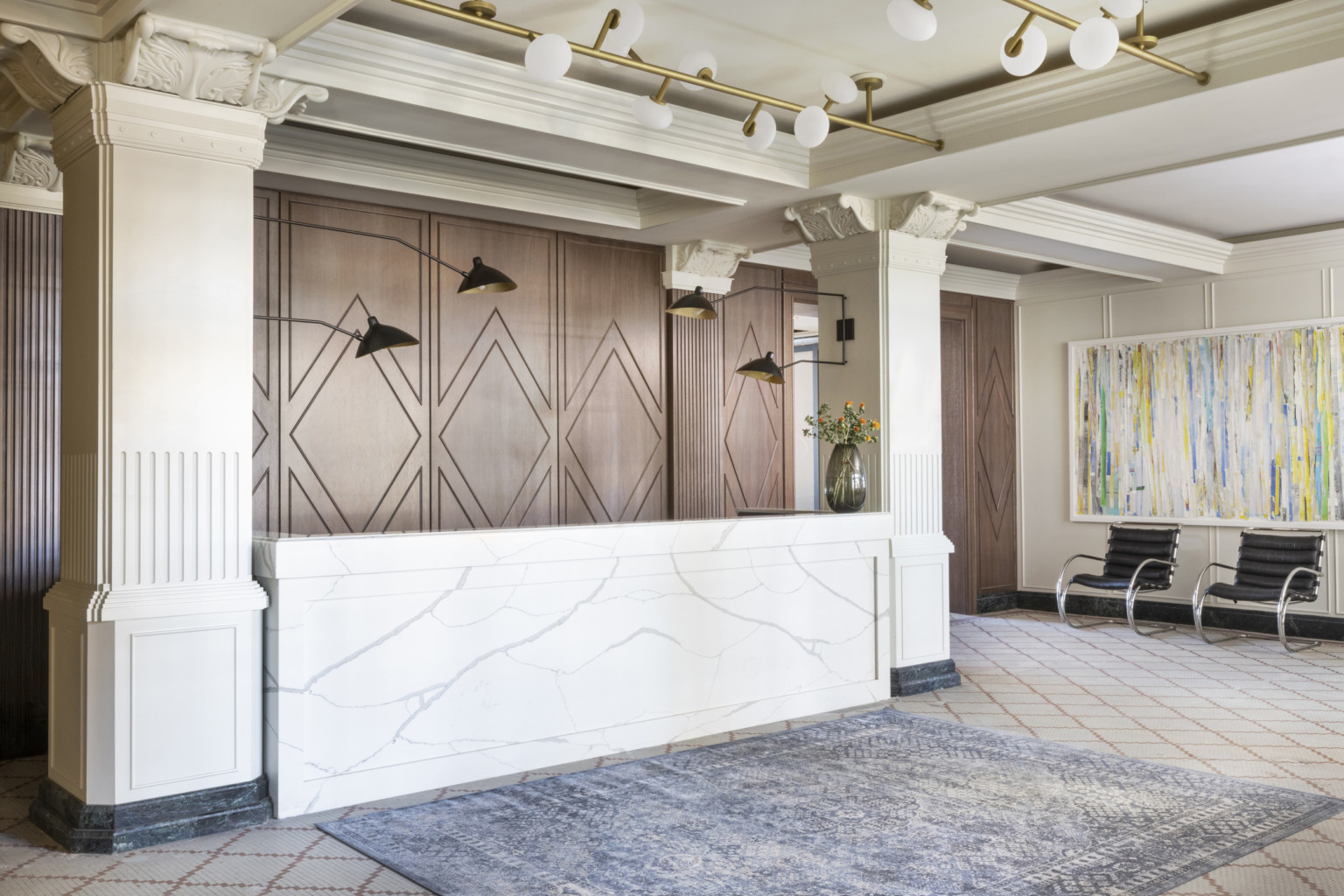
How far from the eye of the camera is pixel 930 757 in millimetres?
5039

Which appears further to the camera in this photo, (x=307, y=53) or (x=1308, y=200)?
(x=1308, y=200)

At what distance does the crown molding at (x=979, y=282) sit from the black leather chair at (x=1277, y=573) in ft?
10.0

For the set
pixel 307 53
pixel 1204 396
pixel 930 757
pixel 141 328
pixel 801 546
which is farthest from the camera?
pixel 1204 396

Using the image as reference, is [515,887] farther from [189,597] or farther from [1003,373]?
[1003,373]

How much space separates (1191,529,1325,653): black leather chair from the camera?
8008 millimetres

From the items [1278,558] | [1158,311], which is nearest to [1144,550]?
[1278,558]

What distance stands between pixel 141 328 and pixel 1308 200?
24.9 ft

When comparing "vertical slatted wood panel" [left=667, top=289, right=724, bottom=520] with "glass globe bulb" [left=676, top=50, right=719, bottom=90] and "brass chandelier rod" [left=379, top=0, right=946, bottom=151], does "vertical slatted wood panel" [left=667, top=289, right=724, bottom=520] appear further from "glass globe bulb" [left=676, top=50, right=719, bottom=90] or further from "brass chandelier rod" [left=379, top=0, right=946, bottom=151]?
"glass globe bulb" [left=676, top=50, right=719, bottom=90]

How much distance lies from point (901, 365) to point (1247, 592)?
367 cm

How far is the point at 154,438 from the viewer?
403 cm

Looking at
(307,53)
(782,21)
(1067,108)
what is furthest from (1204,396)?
(307,53)

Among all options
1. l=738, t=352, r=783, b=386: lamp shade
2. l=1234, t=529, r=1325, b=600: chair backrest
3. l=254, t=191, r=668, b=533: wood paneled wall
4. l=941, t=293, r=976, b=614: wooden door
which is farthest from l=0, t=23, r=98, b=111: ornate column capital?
l=1234, t=529, r=1325, b=600: chair backrest

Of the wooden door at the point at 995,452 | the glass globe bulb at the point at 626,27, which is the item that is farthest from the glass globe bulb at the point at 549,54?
the wooden door at the point at 995,452

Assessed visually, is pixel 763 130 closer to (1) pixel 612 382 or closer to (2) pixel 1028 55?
(2) pixel 1028 55
